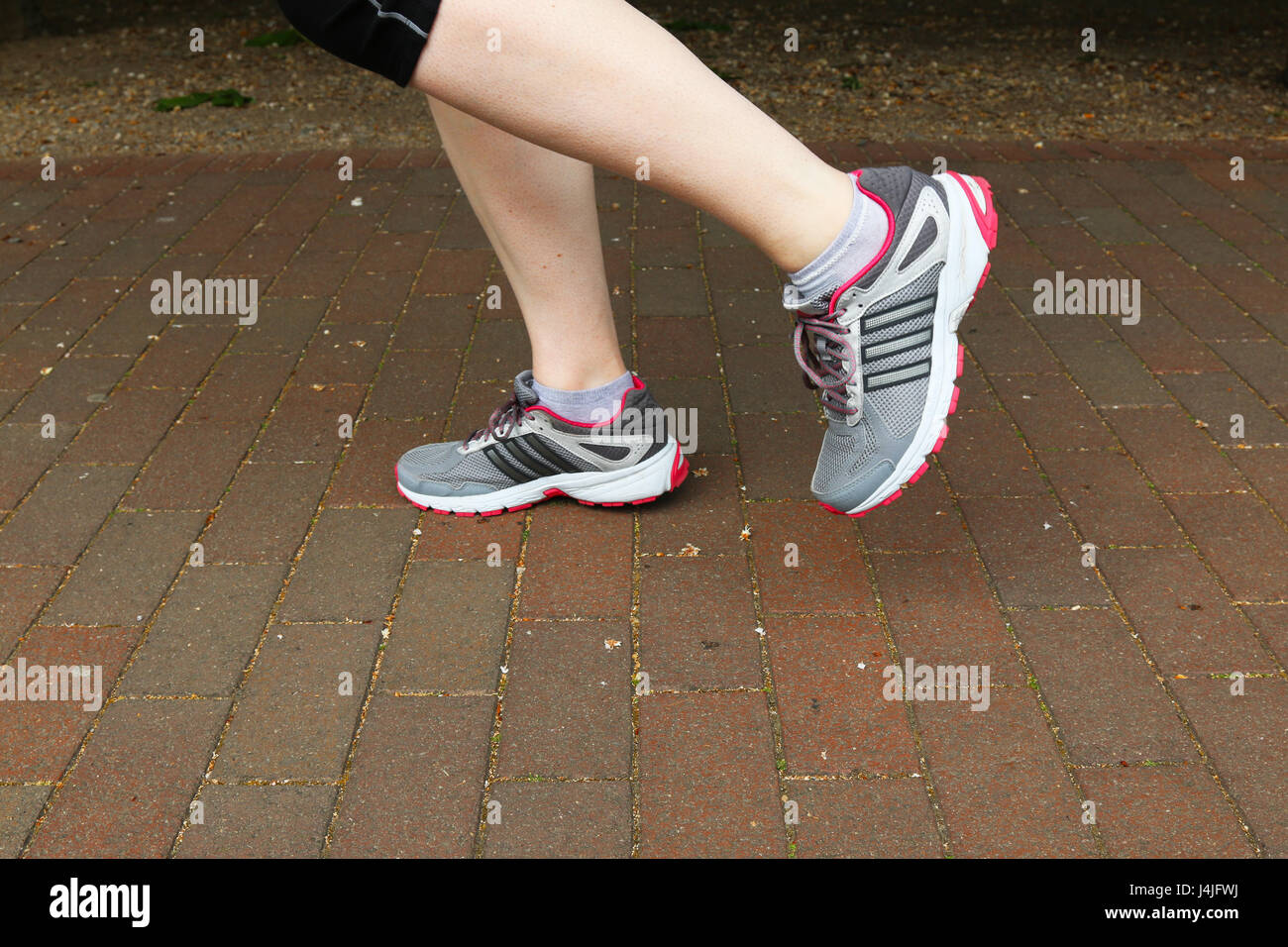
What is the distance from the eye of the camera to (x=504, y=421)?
2.41 m

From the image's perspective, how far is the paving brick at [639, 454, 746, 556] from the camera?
2285 mm

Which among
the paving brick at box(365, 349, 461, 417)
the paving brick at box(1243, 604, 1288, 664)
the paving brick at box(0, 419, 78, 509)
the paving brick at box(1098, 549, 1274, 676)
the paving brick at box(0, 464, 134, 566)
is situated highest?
the paving brick at box(1243, 604, 1288, 664)

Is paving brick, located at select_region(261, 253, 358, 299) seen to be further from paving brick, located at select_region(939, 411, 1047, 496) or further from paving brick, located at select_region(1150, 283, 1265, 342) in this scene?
paving brick, located at select_region(1150, 283, 1265, 342)

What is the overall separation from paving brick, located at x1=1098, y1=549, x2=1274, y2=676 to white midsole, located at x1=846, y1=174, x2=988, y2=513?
1.51 feet

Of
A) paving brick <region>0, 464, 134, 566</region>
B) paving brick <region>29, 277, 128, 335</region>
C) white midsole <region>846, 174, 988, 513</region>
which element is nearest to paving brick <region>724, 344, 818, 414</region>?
white midsole <region>846, 174, 988, 513</region>

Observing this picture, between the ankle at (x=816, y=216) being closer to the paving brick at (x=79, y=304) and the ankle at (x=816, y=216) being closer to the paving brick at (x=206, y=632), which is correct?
the paving brick at (x=206, y=632)

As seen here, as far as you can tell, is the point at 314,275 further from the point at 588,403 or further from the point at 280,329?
the point at 588,403

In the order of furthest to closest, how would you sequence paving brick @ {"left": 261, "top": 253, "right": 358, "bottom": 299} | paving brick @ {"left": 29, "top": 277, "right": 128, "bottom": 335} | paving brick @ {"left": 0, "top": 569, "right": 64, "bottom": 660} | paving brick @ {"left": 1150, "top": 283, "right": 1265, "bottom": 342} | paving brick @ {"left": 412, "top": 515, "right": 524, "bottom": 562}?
paving brick @ {"left": 261, "top": 253, "right": 358, "bottom": 299} → paving brick @ {"left": 29, "top": 277, "right": 128, "bottom": 335} → paving brick @ {"left": 1150, "top": 283, "right": 1265, "bottom": 342} → paving brick @ {"left": 412, "top": 515, "right": 524, "bottom": 562} → paving brick @ {"left": 0, "top": 569, "right": 64, "bottom": 660}

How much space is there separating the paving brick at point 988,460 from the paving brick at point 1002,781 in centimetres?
66

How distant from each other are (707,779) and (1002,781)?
0.42m

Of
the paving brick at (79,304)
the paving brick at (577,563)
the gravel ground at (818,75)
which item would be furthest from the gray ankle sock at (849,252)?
the gravel ground at (818,75)

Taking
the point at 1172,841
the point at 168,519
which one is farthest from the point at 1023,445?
the point at 168,519

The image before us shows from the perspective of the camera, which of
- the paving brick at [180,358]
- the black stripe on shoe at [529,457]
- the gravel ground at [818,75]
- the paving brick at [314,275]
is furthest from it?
the gravel ground at [818,75]

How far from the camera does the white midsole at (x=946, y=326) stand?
198 cm
